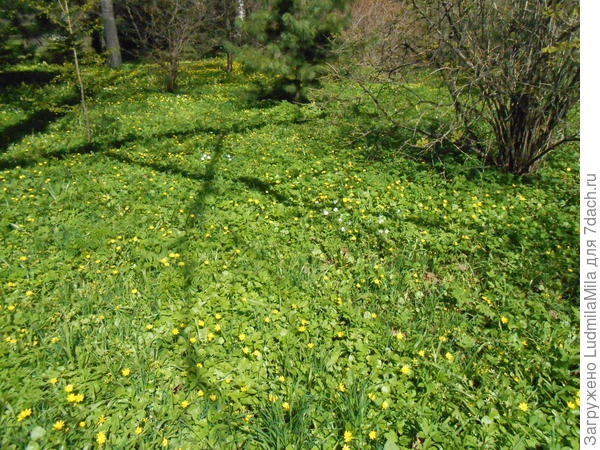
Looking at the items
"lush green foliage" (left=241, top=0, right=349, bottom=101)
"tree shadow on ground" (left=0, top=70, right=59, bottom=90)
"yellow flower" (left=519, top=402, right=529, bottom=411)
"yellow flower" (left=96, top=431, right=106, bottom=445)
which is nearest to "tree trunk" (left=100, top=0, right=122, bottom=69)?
"tree shadow on ground" (left=0, top=70, right=59, bottom=90)

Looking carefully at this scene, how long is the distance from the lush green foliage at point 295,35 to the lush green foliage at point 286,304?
14.4 ft

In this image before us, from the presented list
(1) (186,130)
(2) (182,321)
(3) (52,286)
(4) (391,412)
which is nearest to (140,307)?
(2) (182,321)

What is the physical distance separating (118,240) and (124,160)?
8.85 feet

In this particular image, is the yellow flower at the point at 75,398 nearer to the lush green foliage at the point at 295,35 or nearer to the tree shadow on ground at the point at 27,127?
the tree shadow on ground at the point at 27,127

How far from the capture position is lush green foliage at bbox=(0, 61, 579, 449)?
7.29ft

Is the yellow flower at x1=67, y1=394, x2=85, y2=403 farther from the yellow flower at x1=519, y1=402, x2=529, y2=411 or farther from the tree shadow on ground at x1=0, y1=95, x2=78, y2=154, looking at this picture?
the tree shadow on ground at x1=0, y1=95, x2=78, y2=154

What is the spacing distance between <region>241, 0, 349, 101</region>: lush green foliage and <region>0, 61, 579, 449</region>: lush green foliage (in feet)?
14.4

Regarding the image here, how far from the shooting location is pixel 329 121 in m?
8.47

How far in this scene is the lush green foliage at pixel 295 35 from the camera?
8.86 metres

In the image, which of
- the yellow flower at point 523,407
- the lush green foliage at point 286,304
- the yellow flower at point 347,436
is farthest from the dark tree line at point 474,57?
the yellow flower at point 347,436

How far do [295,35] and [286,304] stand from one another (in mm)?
8066

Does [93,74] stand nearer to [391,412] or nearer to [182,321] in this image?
[182,321]

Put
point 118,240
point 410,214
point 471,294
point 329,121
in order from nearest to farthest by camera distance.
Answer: point 471,294 < point 118,240 < point 410,214 < point 329,121

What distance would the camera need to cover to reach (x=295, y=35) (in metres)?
8.98
